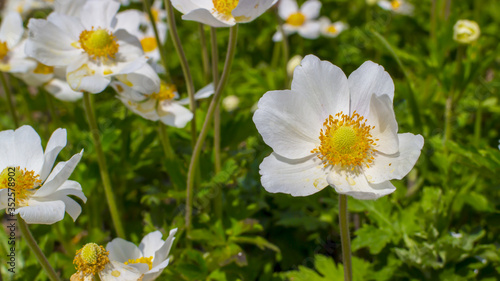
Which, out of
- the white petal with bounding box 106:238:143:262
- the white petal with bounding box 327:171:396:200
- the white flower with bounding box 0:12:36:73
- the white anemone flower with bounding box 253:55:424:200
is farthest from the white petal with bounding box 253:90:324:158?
the white flower with bounding box 0:12:36:73

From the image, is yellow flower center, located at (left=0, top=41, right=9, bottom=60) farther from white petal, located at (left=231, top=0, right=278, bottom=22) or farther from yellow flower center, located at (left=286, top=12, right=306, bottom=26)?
yellow flower center, located at (left=286, top=12, right=306, bottom=26)

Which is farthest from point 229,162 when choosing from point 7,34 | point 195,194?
point 7,34

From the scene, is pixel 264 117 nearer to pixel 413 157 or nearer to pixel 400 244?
pixel 413 157

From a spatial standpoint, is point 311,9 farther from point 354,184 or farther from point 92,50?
point 354,184

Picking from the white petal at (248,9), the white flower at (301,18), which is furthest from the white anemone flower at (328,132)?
the white flower at (301,18)

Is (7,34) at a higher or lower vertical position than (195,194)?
higher

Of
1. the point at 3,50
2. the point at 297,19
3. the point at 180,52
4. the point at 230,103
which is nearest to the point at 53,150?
the point at 180,52

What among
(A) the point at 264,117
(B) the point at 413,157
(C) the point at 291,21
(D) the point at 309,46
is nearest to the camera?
(B) the point at 413,157
